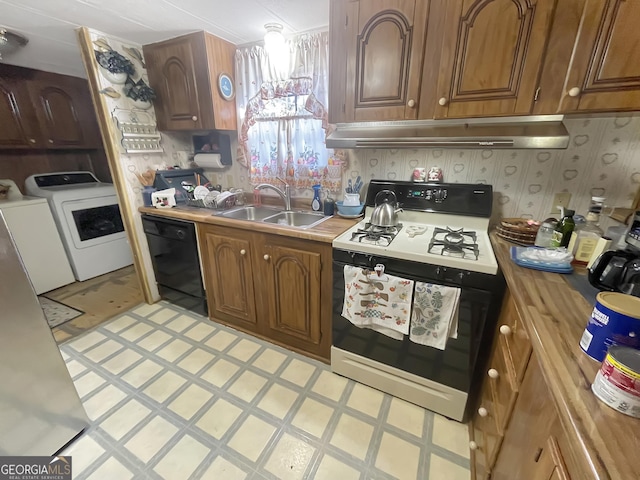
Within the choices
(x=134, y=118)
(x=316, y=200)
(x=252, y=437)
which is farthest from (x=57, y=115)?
(x=252, y=437)

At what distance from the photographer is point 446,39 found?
123cm

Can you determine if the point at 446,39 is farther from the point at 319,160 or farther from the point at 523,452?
the point at 523,452

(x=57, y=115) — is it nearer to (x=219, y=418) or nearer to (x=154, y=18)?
(x=154, y=18)

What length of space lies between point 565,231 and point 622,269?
0.43 meters

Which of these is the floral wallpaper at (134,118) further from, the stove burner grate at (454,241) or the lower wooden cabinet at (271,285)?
the stove burner grate at (454,241)

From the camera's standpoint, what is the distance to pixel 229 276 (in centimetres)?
201

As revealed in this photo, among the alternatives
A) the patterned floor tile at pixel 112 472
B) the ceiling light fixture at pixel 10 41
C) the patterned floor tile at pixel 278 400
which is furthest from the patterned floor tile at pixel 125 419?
the ceiling light fixture at pixel 10 41

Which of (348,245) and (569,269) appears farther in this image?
(348,245)

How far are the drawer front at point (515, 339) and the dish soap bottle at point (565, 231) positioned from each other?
39 centimetres

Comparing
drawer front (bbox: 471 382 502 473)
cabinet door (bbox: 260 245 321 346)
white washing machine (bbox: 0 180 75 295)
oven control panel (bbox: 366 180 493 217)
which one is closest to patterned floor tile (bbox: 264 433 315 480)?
cabinet door (bbox: 260 245 321 346)

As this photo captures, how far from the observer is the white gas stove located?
1.21 metres

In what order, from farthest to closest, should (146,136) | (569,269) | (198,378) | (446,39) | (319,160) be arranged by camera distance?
(146,136), (319,160), (198,378), (446,39), (569,269)

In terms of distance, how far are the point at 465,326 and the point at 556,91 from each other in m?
1.08

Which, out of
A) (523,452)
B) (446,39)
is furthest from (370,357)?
(446,39)
